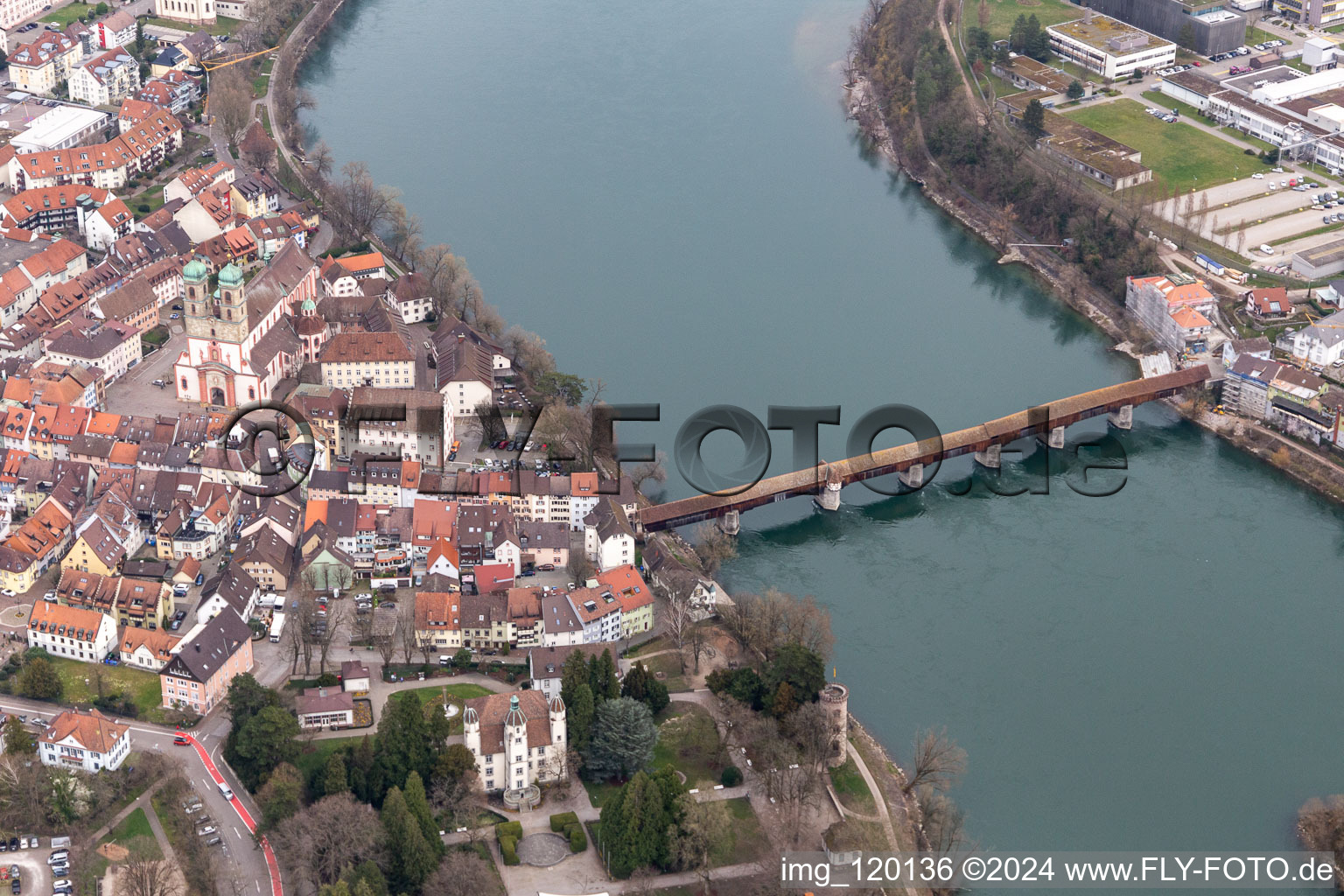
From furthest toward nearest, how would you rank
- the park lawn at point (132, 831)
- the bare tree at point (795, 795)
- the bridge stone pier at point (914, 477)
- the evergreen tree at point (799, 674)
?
the bridge stone pier at point (914, 477)
the evergreen tree at point (799, 674)
the bare tree at point (795, 795)
the park lawn at point (132, 831)

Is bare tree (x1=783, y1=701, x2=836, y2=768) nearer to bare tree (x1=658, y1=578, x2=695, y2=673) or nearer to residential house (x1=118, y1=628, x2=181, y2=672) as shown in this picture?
bare tree (x1=658, y1=578, x2=695, y2=673)

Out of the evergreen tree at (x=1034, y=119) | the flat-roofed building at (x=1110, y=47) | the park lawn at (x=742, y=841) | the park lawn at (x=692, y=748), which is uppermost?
the flat-roofed building at (x=1110, y=47)

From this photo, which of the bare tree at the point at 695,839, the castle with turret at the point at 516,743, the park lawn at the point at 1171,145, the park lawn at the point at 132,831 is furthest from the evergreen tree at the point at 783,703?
the park lawn at the point at 1171,145

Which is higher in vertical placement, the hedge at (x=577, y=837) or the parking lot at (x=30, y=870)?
the parking lot at (x=30, y=870)

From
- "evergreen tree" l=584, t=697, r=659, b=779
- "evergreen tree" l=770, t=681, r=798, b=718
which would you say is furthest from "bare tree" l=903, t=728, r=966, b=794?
"evergreen tree" l=584, t=697, r=659, b=779

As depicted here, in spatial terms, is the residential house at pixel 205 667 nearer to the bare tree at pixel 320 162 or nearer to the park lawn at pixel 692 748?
the park lawn at pixel 692 748

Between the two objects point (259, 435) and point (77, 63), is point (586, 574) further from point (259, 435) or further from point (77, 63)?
point (77, 63)

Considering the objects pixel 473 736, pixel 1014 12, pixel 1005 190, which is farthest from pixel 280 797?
pixel 1014 12
